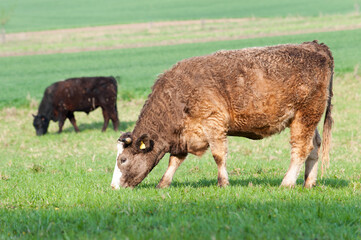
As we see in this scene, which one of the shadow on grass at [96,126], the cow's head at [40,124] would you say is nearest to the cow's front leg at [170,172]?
the shadow on grass at [96,126]

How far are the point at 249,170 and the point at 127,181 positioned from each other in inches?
Result: 124

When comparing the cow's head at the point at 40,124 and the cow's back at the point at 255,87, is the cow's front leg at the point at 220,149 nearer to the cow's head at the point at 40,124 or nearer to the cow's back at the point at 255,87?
the cow's back at the point at 255,87

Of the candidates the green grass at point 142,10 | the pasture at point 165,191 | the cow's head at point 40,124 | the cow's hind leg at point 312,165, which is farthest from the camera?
the green grass at point 142,10

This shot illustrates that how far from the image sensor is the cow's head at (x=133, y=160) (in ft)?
29.1

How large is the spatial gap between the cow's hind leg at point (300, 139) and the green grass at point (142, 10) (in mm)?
59365

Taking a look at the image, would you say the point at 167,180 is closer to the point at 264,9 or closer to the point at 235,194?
the point at 235,194

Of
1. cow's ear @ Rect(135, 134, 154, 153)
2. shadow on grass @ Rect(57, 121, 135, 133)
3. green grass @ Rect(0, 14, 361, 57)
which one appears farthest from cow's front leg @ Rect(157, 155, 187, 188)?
green grass @ Rect(0, 14, 361, 57)

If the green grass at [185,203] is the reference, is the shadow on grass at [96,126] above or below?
below

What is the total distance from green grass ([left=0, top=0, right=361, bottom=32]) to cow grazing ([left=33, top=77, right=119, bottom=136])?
48.5m

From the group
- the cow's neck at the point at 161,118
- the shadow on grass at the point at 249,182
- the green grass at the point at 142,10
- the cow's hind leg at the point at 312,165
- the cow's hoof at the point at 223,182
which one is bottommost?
the green grass at the point at 142,10

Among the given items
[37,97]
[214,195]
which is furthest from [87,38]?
[214,195]

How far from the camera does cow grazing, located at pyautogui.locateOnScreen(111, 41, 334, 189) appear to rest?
8.50 metres

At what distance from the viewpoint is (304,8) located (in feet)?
246

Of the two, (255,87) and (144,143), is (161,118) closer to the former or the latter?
(144,143)
